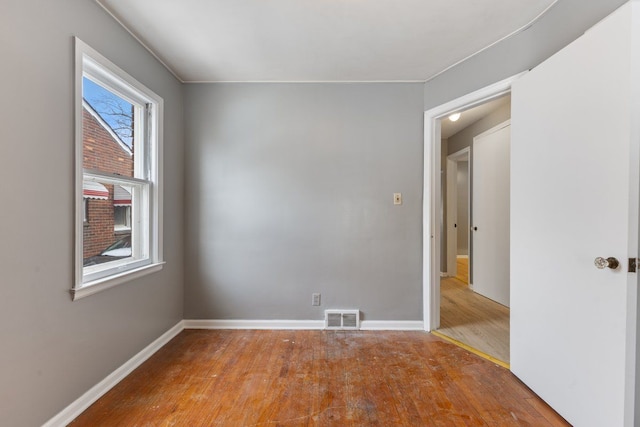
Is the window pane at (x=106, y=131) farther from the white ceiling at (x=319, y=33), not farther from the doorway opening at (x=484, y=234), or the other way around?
the doorway opening at (x=484, y=234)

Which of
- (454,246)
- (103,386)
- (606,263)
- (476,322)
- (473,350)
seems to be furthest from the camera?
(454,246)

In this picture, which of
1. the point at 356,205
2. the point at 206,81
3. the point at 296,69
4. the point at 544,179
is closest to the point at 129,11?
the point at 206,81

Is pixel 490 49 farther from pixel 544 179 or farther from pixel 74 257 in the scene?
pixel 74 257

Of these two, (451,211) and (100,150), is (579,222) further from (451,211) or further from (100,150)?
(451,211)

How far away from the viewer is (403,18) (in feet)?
5.69

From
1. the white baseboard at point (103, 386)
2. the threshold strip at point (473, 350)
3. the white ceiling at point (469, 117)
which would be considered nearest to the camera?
the white baseboard at point (103, 386)

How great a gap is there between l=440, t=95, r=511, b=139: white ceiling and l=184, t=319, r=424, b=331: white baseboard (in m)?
2.47

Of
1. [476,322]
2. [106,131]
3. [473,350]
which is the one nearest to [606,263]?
[473,350]

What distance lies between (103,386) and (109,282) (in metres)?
0.66

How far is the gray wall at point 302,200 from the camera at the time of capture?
8.52 feet

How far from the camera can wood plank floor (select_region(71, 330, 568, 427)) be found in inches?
57.9

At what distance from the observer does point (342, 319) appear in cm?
259

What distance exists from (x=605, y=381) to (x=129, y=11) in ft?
11.1

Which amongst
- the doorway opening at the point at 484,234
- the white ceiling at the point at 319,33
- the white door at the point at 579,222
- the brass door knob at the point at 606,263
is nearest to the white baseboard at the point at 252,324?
the doorway opening at the point at 484,234
